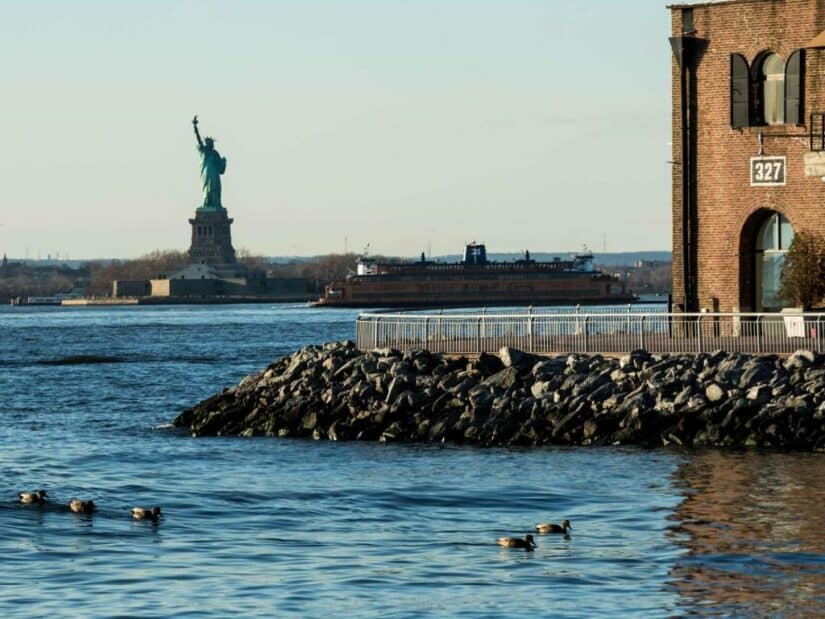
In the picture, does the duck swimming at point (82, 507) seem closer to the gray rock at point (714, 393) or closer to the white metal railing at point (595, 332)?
the gray rock at point (714, 393)

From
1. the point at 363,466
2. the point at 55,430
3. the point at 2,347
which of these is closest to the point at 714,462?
the point at 363,466

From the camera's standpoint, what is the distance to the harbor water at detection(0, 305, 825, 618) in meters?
24.4

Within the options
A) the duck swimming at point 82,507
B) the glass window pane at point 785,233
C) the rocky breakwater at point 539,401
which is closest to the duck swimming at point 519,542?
the duck swimming at point 82,507

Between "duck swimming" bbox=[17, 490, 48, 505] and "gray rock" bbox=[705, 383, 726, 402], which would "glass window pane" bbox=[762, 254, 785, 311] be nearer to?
"gray rock" bbox=[705, 383, 726, 402]

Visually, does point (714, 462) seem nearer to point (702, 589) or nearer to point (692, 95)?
point (702, 589)

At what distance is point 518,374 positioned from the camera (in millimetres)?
44562

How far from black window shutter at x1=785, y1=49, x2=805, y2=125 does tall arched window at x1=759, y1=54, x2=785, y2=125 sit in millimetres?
262

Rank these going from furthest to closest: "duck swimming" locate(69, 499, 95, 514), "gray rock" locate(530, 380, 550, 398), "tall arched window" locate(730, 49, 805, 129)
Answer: "tall arched window" locate(730, 49, 805, 129), "gray rock" locate(530, 380, 550, 398), "duck swimming" locate(69, 499, 95, 514)

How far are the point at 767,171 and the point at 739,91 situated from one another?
221 cm

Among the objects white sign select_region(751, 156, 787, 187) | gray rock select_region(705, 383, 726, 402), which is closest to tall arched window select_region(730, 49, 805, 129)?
white sign select_region(751, 156, 787, 187)

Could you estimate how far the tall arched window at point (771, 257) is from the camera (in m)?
50.6

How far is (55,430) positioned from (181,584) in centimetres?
2689

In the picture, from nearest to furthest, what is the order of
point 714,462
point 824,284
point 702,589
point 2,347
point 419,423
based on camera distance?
point 702,589 → point 714,462 → point 419,423 → point 824,284 → point 2,347

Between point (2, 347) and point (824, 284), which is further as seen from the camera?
point (2, 347)
